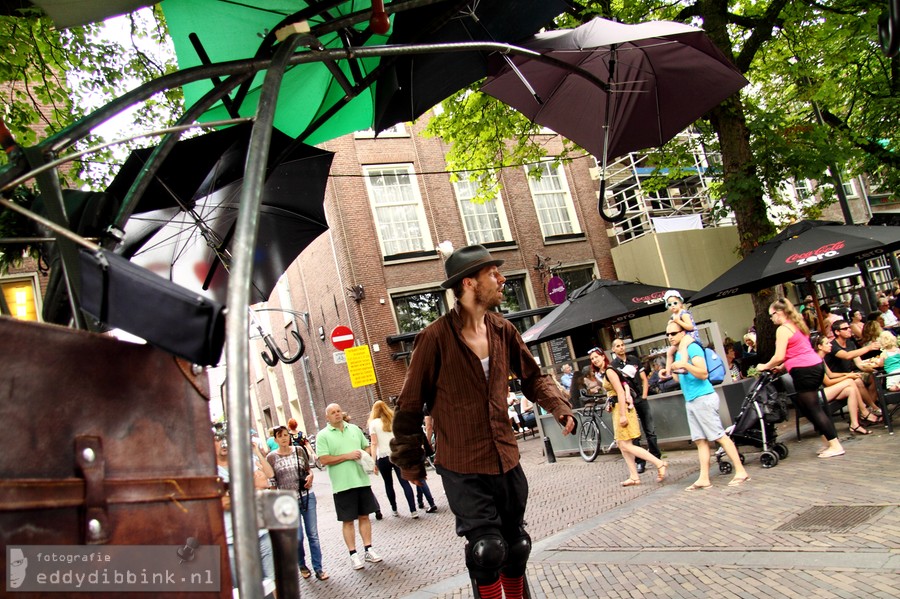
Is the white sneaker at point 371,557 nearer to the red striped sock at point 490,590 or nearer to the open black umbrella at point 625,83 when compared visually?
the red striped sock at point 490,590

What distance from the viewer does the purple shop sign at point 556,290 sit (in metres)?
20.5

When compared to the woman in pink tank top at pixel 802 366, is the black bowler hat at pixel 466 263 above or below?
above

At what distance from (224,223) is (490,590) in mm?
2803

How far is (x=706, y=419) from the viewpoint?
24.6 feet

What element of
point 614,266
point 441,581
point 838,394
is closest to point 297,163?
point 441,581

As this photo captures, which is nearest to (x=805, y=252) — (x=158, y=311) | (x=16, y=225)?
(x=16, y=225)

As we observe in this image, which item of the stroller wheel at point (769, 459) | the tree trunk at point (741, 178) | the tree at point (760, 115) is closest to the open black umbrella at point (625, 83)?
the stroller wheel at point (769, 459)

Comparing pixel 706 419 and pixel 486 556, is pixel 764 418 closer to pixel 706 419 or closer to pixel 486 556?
pixel 706 419

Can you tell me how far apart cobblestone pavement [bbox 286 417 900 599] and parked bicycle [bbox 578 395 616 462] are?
82.1 inches

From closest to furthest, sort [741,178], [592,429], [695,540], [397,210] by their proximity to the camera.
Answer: [695,540] < [592,429] < [741,178] < [397,210]

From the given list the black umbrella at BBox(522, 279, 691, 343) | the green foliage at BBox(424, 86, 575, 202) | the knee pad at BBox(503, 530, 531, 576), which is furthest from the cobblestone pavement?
the green foliage at BBox(424, 86, 575, 202)

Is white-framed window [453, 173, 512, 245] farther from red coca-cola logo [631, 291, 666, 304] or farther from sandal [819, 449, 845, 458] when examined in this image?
sandal [819, 449, 845, 458]

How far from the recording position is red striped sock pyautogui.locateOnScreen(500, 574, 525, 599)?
3764 millimetres

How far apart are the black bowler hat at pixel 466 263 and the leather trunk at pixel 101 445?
2131 millimetres
